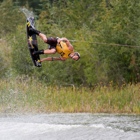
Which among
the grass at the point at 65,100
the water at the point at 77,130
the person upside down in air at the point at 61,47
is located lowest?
the grass at the point at 65,100

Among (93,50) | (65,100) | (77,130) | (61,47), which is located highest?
(61,47)

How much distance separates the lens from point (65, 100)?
1784 centimetres

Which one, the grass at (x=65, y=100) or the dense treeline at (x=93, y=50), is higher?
the dense treeline at (x=93, y=50)

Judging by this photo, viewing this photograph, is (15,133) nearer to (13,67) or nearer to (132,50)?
(132,50)

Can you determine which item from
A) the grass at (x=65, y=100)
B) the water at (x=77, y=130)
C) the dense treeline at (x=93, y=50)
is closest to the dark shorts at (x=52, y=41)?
the water at (x=77, y=130)

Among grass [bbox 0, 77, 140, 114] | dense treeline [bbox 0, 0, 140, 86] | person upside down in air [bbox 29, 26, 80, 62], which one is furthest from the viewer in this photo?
dense treeline [bbox 0, 0, 140, 86]

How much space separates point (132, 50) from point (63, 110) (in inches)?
164

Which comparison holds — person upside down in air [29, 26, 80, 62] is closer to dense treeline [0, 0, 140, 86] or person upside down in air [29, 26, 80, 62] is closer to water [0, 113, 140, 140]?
water [0, 113, 140, 140]

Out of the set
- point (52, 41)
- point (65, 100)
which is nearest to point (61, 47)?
point (52, 41)

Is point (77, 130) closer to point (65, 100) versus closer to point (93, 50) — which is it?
point (65, 100)

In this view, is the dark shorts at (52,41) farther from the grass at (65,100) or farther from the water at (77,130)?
the grass at (65,100)

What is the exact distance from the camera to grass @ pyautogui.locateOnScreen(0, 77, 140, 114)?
56.3 feet

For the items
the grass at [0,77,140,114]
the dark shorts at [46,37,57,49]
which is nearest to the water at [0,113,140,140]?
the dark shorts at [46,37,57,49]

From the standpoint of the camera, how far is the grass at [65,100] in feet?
56.3
